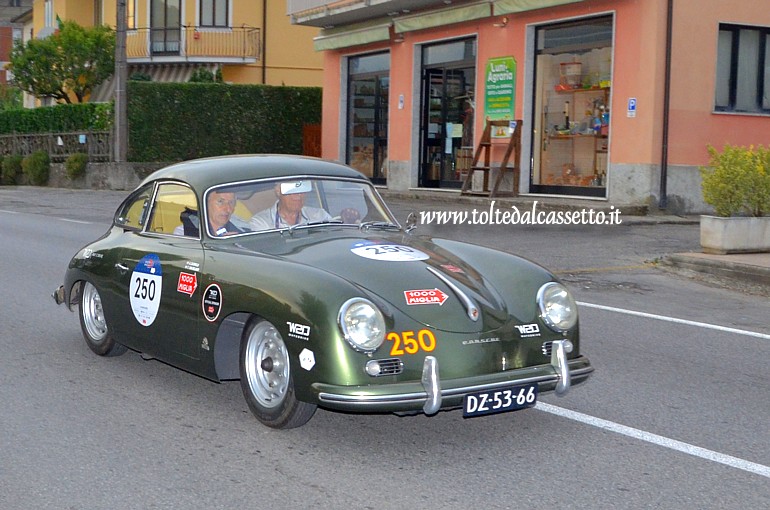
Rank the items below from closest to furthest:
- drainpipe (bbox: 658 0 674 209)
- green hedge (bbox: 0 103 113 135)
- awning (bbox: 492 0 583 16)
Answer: drainpipe (bbox: 658 0 674 209)
awning (bbox: 492 0 583 16)
green hedge (bbox: 0 103 113 135)

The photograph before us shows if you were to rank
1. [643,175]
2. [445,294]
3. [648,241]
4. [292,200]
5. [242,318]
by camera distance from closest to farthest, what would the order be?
1. [445,294]
2. [242,318]
3. [292,200]
4. [648,241]
5. [643,175]

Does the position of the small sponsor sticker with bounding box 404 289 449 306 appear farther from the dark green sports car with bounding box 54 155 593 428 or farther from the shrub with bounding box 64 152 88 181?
the shrub with bounding box 64 152 88 181

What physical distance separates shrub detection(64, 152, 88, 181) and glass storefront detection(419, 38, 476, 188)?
1177 cm

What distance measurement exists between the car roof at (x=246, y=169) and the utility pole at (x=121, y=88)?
22.5m

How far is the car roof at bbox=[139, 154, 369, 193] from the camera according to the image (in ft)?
21.0

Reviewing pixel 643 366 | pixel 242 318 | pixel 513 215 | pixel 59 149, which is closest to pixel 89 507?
pixel 242 318

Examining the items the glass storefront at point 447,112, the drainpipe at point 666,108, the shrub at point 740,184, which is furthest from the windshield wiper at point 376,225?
the glass storefront at point 447,112

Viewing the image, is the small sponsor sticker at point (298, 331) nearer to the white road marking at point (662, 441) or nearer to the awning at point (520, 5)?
the white road marking at point (662, 441)

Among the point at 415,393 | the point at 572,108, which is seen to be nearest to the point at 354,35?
the point at 572,108

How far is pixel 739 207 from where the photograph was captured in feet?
41.5

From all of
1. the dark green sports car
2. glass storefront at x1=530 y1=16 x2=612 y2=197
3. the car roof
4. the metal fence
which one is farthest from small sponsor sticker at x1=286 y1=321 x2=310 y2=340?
the metal fence

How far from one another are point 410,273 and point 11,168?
3209 cm

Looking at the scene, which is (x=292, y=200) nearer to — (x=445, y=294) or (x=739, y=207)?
(x=445, y=294)

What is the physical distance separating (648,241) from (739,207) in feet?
8.28
